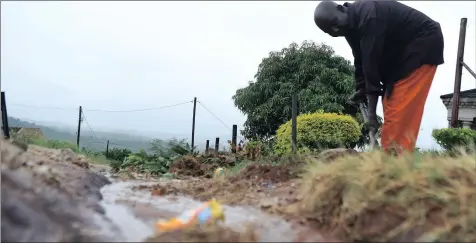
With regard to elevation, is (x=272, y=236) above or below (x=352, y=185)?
below

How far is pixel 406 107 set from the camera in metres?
4.20

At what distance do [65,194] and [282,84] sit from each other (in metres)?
13.7

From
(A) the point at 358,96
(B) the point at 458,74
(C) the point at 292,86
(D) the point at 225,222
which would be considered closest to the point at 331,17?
(A) the point at 358,96

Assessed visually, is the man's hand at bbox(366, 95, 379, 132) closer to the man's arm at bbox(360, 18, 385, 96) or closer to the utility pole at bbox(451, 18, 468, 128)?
the man's arm at bbox(360, 18, 385, 96)

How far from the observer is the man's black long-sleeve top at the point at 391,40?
414cm

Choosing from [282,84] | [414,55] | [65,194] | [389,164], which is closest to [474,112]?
[282,84]

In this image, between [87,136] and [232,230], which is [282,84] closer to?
[87,136]

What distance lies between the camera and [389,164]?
2615 millimetres

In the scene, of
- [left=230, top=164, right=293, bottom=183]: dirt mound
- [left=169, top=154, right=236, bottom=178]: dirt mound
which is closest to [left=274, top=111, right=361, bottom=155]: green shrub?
[left=169, top=154, right=236, bottom=178]: dirt mound

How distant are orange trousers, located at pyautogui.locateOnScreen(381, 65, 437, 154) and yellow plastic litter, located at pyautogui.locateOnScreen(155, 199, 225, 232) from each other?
2.22m

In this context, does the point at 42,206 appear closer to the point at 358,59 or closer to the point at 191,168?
the point at 358,59

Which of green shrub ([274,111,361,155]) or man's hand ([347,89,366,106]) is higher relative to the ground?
man's hand ([347,89,366,106])

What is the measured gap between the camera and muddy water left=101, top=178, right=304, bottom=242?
2330 millimetres

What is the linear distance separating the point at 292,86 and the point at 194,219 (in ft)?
44.8
